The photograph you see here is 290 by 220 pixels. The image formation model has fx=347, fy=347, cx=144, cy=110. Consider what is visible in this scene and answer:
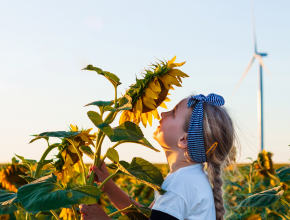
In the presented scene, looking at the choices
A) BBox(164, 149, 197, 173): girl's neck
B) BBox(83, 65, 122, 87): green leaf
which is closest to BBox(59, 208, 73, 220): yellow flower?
BBox(164, 149, 197, 173): girl's neck

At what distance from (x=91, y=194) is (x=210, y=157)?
1.01 m

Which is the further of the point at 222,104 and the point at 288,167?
the point at 288,167

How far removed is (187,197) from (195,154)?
1.00 feet

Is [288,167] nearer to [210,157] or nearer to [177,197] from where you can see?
[210,157]

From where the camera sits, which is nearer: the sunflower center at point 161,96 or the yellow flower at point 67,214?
the sunflower center at point 161,96

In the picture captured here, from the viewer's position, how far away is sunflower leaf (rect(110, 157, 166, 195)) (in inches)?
56.7

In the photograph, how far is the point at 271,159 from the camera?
4.28 m

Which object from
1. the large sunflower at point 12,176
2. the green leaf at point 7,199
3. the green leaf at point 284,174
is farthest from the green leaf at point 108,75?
the large sunflower at point 12,176

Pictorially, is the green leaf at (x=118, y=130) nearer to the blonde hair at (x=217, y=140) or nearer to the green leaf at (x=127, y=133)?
the green leaf at (x=127, y=133)

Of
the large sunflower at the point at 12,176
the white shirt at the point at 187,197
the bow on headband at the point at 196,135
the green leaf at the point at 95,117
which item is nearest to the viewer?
the green leaf at the point at 95,117

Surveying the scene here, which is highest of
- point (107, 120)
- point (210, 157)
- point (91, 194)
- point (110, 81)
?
point (110, 81)

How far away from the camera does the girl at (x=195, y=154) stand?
1.82m

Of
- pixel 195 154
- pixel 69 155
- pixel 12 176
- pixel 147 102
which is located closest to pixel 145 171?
pixel 147 102

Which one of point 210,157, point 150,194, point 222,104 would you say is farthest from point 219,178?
point 150,194
